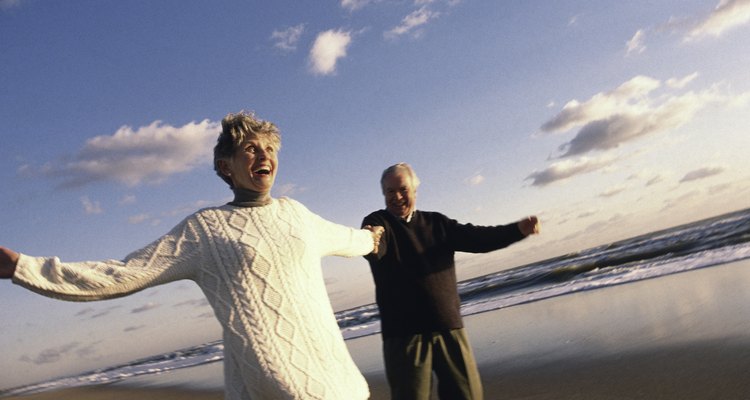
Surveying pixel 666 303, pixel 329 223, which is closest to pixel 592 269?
pixel 666 303

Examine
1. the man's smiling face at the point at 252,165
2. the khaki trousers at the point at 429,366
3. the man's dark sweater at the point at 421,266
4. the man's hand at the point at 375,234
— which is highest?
the man's smiling face at the point at 252,165

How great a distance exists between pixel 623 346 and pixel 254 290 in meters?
5.16

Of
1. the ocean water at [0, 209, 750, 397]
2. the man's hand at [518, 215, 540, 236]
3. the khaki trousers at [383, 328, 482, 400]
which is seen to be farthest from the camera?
the ocean water at [0, 209, 750, 397]

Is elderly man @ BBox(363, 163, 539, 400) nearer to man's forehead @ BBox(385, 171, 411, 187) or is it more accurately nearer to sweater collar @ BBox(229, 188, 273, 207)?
man's forehead @ BBox(385, 171, 411, 187)

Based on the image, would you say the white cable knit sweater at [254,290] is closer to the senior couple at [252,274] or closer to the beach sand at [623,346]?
the senior couple at [252,274]

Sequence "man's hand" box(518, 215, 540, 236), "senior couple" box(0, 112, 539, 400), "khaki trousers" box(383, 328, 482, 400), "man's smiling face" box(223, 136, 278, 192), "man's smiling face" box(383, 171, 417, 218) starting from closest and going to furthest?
1. "senior couple" box(0, 112, 539, 400)
2. "man's smiling face" box(223, 136, 278, 192)
3. "khaki trousers" box(383, 328, 482, 400)
4. "man's smiling face" box(383, 171, 417, 218)
5. "man's hand" box(518, 215, 540, 236)

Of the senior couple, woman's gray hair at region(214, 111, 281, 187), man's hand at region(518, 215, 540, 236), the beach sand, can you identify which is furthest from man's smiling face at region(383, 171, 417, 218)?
the beach sand

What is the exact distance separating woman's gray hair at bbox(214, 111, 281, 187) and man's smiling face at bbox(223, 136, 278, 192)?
0.06 feet

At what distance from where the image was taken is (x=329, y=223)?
97.4 inches

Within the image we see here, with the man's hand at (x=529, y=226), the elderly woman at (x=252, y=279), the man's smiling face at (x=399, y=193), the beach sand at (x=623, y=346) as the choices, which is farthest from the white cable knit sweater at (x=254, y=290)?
the beach sand at (x=623, y=346)

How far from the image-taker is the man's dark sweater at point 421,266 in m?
3.34

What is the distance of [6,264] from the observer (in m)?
1.73

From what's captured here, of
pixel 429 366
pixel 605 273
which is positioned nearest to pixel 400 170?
pixel 429 366

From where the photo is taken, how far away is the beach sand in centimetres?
473
